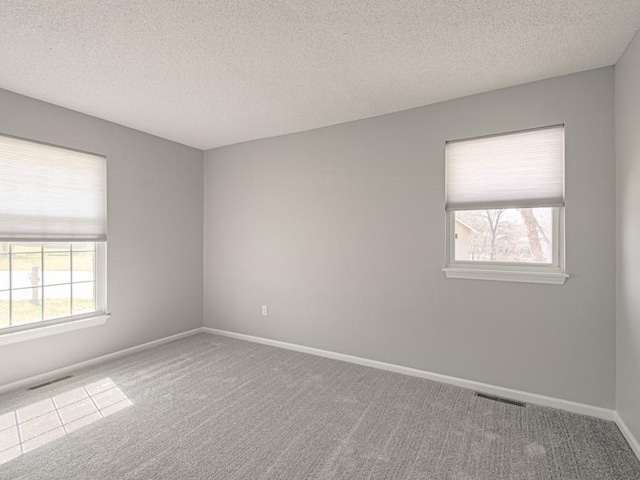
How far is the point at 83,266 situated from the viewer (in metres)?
3.47

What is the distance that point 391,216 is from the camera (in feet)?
11.1

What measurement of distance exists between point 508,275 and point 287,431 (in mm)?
2155

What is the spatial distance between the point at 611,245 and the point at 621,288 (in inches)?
13.0

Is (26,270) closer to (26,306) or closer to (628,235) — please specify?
(26,306)


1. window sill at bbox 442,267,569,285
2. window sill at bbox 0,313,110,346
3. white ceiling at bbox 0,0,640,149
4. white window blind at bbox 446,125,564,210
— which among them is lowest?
window sill at bbox 0,313,110,346

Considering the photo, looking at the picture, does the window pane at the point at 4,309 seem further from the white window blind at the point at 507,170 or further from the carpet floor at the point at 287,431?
the white window blind at the point at 507,170

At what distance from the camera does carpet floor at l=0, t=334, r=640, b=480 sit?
6.32 ft

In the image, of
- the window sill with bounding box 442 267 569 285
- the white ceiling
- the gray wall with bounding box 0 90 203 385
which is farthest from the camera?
the gray wall with bounding box 0 90 203 385

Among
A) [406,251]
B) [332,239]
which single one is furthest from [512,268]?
[332,239]

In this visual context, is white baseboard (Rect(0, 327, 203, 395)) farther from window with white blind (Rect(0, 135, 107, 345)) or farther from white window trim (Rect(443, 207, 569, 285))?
white window trim (Rect(443, 207, 569, 285))

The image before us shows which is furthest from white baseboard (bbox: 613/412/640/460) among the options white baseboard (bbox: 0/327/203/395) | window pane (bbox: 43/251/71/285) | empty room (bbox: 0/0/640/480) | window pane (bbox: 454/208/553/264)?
window pane (bbox: 43/251/71/285)

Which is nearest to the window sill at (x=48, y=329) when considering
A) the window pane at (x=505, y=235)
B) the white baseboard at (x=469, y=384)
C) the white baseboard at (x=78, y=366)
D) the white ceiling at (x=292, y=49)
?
the white baseboard at (x=78, y=366)

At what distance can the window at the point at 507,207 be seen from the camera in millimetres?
2686

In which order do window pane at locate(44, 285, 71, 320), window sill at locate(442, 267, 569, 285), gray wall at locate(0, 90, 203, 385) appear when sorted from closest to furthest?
1. window sill at locate(442, 267, 569, 285)
2. gray wall at locate(0, 90, 203, 385)
3. window pane at locate(44, 285, 71, 320)
